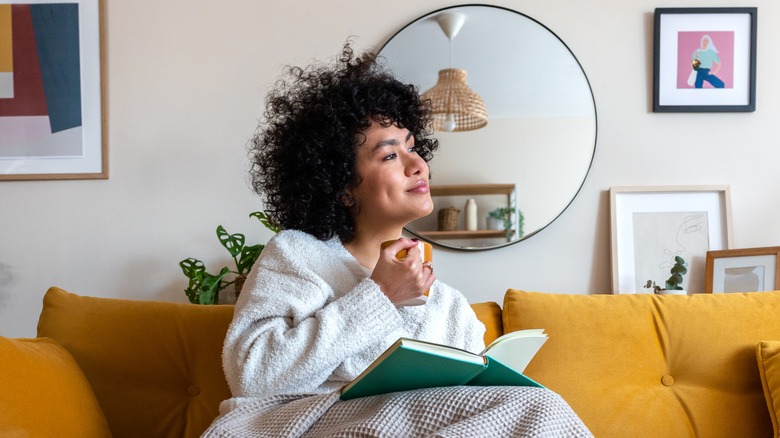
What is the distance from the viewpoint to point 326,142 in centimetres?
176

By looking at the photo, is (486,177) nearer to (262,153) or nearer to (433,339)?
(262,153)

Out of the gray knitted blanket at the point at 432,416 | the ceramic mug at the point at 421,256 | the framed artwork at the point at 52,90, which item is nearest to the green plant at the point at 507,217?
the ceramic mug at the point at 421,256

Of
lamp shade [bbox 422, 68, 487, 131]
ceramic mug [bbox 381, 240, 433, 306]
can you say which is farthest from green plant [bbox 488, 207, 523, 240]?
ceramic mug [bbox 381, 240, 433, 306]

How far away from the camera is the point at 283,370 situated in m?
1.46

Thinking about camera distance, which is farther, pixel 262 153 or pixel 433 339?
pixel 262 153

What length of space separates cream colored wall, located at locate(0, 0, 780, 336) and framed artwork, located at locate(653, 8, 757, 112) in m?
0.04

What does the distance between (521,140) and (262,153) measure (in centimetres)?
86

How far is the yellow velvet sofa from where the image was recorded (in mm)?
1834

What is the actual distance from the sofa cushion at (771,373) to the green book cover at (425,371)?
32.3 inches

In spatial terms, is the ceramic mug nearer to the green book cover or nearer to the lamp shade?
the green book cover

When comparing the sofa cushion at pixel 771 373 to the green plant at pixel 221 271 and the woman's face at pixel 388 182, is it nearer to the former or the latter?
the woman's face at pixel 388 182

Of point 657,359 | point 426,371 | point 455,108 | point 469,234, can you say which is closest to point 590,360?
point 657,359

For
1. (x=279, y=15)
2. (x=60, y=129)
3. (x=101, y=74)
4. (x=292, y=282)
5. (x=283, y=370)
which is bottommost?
(x=283, y=370)

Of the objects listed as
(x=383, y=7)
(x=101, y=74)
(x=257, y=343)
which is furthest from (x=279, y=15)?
(x=257, y=343)
